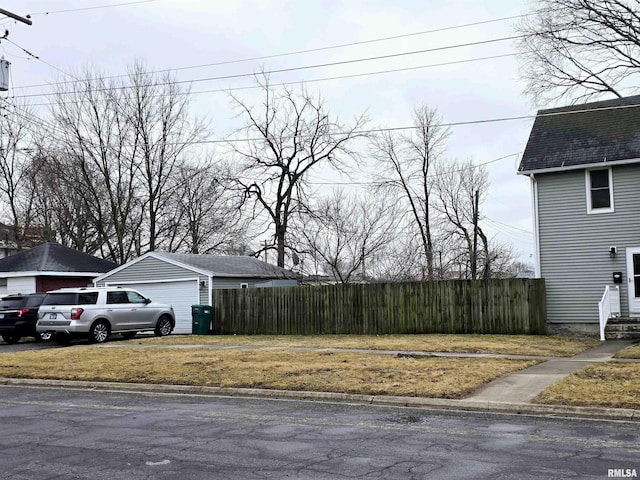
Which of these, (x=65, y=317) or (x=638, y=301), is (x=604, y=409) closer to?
(x=638, y=301)

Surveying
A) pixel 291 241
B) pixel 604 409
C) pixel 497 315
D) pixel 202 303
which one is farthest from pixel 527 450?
pixel 291 241

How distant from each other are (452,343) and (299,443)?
11205 mm

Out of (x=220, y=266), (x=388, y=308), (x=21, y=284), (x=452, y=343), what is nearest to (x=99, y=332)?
(x=220, y=266)

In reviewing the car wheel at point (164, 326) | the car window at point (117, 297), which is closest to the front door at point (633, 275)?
the car wheel at point (164, 326)

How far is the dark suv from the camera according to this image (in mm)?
22859

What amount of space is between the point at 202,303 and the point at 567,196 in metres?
14.7

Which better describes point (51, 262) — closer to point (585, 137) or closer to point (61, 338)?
point (61, 338)

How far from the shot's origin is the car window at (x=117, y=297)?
2188 centimetres

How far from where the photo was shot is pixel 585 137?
22438 millimetres

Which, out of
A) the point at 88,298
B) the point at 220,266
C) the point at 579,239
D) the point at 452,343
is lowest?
the point at 452,343

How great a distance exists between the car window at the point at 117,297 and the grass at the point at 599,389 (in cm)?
1524

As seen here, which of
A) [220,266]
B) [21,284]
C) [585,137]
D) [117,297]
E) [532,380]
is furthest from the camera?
[21,284]

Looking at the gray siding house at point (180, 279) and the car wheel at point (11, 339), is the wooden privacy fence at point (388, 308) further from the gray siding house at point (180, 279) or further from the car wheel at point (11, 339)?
the car wheel at point (11, 339)

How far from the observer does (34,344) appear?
22719mm
